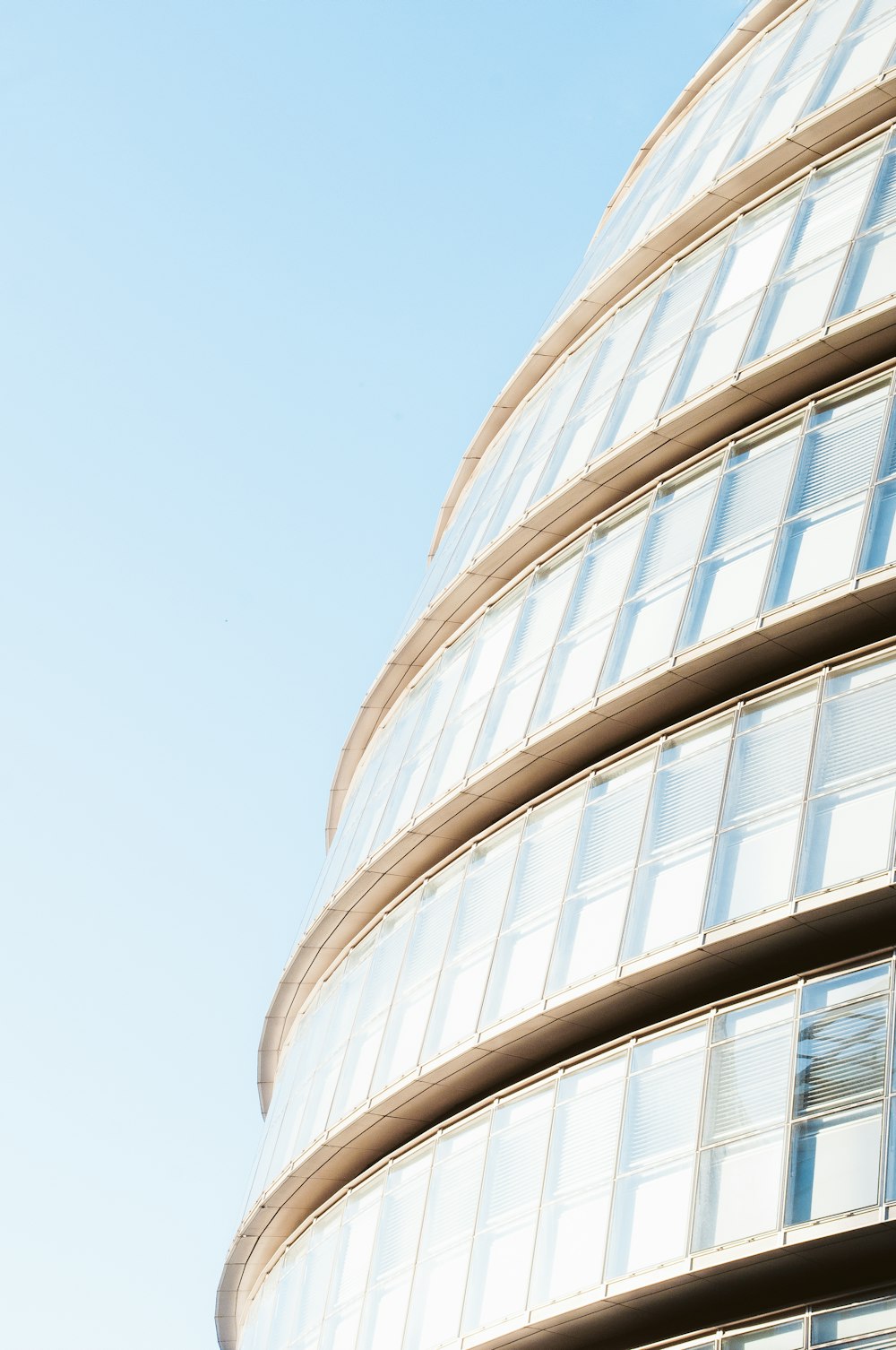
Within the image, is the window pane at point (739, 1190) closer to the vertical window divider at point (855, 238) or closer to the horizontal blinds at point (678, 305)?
the vertical window divider at point (855, 238)

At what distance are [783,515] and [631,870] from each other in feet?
15.7

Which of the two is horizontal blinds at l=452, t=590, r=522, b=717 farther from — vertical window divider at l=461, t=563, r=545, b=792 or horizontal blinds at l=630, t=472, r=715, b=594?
horizontal blinds at l=630, t=472, r=715, b=594

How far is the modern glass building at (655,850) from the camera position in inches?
614

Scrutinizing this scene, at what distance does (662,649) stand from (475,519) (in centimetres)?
895

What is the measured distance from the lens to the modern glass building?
15.6 meters

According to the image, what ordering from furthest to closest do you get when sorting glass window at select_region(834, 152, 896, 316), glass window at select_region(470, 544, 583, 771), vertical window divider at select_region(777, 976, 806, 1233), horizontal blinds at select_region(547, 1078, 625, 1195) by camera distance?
1. glass window at select_region(470, 544, 583, 771)
2. glass window at select_region(834, 152, 896, 316)
3. horizontal blinds at select_region(547, 1078, 625, 1195)
4. vertical window divider at select_region(777, 976, 806, 1233)

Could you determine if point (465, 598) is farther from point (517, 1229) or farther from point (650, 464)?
point (517, 1229)

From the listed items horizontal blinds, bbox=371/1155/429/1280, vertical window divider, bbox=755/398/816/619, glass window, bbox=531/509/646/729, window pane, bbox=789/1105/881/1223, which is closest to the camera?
window pane, bbox=789/1105/881/1223

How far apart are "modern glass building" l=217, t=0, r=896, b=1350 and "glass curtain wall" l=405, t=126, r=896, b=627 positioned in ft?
0.25

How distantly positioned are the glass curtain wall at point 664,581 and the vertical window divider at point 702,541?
0.07 feet

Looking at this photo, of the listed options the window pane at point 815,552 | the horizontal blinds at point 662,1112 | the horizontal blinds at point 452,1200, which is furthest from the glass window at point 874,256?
the horizontal blinds at point 452,1200

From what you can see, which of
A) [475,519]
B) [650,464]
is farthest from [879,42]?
[475,519]

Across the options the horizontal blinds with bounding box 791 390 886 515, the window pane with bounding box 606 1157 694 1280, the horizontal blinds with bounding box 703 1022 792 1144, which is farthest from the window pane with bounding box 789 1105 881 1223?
the horizontal blinds with bounding box 791 390 886 515

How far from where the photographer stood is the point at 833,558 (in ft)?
59.6
